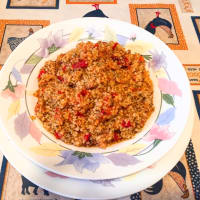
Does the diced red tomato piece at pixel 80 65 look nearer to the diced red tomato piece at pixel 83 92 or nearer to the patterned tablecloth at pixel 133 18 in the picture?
the diced red tomato piece at pixel 83 92

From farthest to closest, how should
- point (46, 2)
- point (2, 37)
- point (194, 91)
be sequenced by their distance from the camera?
1. point (46, 2)
2. point (2, 37)
3. point (194, 91)

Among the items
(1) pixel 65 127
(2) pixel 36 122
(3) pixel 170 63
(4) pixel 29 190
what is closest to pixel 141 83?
(3) pixel 170 63

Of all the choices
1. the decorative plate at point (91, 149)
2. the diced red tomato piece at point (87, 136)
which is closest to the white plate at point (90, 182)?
the decorative plate at point (91, 149)

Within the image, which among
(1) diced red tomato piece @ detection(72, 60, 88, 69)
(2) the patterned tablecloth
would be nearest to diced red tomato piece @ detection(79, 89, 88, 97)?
(1) diced red tomato piece @ detection(72, 60, 88, 69)

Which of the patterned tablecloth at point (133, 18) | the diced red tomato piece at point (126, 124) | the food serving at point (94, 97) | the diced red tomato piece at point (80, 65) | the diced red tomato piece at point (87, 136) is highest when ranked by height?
the patterned tablecloth at point (133, 18)

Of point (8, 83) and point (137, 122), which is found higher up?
point (8, 83)

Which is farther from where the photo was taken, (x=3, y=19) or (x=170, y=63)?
(x=3, y=19)

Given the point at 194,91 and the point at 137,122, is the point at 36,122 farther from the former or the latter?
the point at 194,91

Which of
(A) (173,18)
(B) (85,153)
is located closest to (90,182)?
(B) (85,153)
